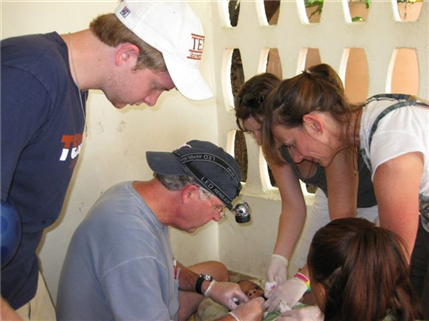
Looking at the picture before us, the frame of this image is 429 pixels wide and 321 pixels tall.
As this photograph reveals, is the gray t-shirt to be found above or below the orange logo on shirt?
below

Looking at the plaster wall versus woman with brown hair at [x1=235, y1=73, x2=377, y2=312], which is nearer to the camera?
woman with brown hair at [x1=235, y1=73, x2=377, y2=312]

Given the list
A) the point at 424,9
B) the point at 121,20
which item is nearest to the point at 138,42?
the point at 121,20

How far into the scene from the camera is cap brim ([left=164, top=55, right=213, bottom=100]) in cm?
122

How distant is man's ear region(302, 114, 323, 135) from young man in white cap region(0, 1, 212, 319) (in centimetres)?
37

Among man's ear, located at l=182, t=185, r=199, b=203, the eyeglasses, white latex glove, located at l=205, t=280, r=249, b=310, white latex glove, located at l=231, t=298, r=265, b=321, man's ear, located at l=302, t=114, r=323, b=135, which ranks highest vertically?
the eyeglasses

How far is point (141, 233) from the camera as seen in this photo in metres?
1.42

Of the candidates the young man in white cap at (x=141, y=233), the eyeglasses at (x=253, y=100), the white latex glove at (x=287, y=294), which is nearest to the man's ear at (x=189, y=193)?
the young man in white cap at (x=141, y=233)

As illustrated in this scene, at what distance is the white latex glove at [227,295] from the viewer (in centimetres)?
200

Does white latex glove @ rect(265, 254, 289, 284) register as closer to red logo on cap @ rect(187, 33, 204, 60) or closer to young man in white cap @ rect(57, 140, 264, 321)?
young man in white cap @ rect(57, 140, 264, 321)

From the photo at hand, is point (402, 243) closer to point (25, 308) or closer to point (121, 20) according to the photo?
point (121, 20)

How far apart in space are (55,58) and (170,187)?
591 mm

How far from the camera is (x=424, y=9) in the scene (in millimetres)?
1942

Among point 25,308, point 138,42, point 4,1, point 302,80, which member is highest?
point 4,1

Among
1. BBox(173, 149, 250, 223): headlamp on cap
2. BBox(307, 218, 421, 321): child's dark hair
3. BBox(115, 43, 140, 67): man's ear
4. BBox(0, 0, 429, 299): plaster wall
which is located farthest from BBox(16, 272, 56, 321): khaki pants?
BBox(307, 218, 421, 321): child's dark hair
